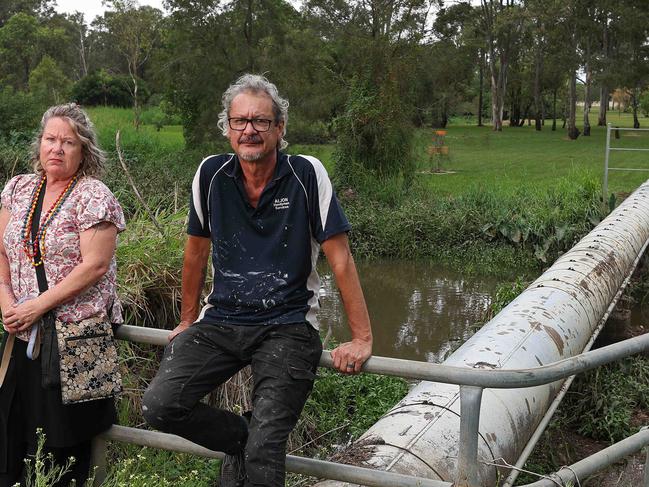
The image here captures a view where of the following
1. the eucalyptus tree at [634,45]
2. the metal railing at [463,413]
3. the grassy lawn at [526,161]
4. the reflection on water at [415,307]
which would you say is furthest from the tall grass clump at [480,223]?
the eucalyptus tree at [634,45]

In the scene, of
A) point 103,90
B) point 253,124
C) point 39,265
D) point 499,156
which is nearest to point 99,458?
point 39,265

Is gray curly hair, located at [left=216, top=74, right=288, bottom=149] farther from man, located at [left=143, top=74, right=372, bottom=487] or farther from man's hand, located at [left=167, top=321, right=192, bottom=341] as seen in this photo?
man's hand, located at [left=167, top=321, right=192, bottom=341]

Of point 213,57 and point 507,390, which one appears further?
point 213,57

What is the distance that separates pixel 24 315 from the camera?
3.09 meters

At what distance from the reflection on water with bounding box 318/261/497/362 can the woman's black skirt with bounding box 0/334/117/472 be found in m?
5.33

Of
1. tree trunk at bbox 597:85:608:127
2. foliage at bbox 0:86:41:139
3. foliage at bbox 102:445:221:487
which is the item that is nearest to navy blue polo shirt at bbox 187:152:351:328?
foliage at bbox 102:445:221:487

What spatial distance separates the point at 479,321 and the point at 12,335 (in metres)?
6.74

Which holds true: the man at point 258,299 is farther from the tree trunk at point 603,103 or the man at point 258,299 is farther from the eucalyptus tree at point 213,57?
the tree trunk at point 603,103

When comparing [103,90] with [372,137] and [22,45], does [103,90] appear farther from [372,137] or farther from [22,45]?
[372,137]

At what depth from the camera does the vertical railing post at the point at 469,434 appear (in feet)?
8.30

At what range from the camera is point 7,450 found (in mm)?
3229

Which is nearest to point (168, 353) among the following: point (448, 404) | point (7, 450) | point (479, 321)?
point (7, 450)

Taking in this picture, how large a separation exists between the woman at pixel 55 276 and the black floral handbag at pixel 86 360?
0.06 meters

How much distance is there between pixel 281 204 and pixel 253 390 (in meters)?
0.65
